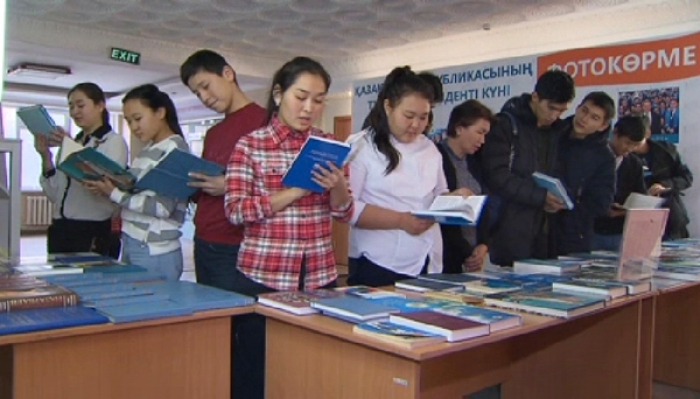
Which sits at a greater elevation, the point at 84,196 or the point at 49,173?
the point at 49,173

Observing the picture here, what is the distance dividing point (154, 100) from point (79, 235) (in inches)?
37.2

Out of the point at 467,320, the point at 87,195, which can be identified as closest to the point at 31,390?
the point at 467,320

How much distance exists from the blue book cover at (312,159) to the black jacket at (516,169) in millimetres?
1203

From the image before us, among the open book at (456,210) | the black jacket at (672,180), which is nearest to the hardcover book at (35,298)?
the open book at (456,210)

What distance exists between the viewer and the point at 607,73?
3.65m

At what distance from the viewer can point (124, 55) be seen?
6391mm

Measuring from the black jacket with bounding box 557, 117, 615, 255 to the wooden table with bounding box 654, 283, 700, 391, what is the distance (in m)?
0.45

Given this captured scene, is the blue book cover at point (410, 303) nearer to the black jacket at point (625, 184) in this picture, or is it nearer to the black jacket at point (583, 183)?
the black jacket at point (583, 183)

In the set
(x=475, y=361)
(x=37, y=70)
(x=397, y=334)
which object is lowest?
(x=475, y=361)

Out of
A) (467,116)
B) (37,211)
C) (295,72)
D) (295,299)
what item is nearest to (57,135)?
(295,72)

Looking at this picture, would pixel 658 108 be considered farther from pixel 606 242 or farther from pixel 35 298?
pixel 35 298

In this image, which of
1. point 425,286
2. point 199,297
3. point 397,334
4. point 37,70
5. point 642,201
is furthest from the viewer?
point 37,70

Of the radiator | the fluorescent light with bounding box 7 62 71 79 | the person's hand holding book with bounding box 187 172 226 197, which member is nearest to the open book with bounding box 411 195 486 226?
the person's hand holding book with bounding box 187 172 226 197

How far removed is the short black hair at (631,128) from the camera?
3369 mm
